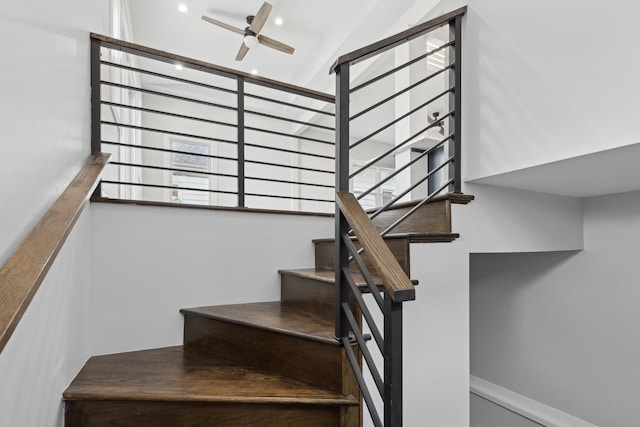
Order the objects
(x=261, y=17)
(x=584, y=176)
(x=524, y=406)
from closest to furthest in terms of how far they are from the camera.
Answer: (x=584, y=176) < (x=524, y=406) < (x=261, y=17)

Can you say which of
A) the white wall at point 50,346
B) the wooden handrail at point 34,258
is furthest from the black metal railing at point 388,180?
the white wall at point 50,346

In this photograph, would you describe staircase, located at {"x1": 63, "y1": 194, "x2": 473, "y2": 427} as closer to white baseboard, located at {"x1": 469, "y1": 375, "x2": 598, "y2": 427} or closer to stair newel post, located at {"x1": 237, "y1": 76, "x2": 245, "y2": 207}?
stair newel post, located at {"x1": 237, "y1": 76, "x2": 245, "y2": 207}

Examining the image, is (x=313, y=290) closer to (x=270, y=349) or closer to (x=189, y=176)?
(x=270, y=349)

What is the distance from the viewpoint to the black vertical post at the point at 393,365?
925mm

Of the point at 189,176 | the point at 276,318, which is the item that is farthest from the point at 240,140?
the point at 189,176

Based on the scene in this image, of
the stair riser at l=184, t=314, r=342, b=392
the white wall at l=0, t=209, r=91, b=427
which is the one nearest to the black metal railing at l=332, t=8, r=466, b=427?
the stair riser at l=184, t=314, r=342, b=392

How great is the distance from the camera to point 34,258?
790 millimetres

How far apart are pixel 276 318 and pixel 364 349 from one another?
1.95 ft

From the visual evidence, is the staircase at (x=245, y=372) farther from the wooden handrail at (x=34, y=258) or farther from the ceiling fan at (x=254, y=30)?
the ceiling fan at (x=254, y=30)

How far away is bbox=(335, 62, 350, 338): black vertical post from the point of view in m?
1.30

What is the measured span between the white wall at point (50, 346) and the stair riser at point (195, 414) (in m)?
0.08

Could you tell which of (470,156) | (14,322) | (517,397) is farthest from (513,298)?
(14,322)

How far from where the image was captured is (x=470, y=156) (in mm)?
1674

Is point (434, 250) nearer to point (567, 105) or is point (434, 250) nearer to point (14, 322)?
point (567, 105)
